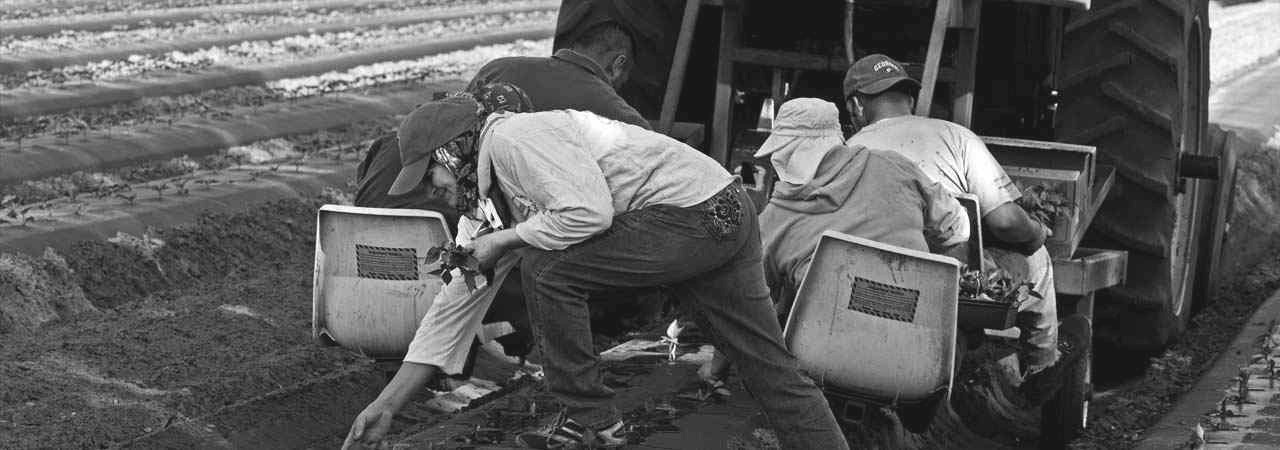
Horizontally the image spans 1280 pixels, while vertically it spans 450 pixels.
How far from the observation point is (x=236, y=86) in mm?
14734

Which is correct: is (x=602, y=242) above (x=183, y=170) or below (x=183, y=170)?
above

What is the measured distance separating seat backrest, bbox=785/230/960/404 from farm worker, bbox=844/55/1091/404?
2.59 feet

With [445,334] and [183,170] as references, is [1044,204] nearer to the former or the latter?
[445,334]

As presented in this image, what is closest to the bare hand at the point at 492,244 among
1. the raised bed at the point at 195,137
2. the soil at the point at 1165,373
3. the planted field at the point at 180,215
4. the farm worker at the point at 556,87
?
the farm worker at the point at 556,87

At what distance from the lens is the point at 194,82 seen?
47.1 ft

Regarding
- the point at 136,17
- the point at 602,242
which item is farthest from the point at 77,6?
the point at 602,242

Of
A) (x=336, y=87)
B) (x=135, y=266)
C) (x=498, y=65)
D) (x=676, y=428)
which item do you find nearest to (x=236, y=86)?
(x=336, y=87)

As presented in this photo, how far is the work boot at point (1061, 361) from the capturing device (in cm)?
652

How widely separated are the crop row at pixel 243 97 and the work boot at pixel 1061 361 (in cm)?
646

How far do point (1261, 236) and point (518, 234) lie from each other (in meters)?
8.16

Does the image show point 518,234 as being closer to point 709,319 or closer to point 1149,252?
point 709,319

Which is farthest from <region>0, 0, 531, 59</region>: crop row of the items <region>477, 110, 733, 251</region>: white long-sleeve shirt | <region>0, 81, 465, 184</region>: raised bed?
<region>477, 110, 733, 251</region>: white long-sleeve shirt

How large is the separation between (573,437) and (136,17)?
15076mm

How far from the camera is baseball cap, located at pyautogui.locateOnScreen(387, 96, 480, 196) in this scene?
188 inches
